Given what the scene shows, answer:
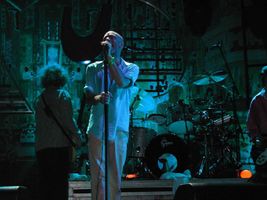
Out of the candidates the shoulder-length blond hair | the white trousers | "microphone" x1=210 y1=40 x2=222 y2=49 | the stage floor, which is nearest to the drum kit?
"microphone" x1=210 y1=40 x2=222 y2=49

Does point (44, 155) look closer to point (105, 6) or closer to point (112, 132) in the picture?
point (112, 132)

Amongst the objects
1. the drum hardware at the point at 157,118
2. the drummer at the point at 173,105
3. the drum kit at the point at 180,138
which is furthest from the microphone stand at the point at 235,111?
the drum hardware at the point at 157,118

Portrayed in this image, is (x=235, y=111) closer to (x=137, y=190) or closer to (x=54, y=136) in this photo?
(x=137, y=190)

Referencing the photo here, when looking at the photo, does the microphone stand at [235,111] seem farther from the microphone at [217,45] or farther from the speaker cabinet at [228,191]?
the speaker cabinet at [228,191]

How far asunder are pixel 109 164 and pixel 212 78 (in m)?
4.35

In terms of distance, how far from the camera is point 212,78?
804 cm

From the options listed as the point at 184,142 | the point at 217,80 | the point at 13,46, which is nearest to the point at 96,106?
the point at 184,142

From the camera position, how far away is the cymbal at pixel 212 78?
804cm

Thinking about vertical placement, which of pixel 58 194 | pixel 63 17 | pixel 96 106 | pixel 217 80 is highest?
pixel 63 17

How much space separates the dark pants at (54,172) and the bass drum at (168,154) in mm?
3526

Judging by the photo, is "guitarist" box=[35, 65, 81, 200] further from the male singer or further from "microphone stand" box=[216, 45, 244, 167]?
"microphone stand" box=[216, 45, 244, 167]

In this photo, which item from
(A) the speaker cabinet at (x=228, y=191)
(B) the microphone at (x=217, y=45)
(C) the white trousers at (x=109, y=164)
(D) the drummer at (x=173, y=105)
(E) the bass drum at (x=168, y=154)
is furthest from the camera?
(B) the microphone at (x=217, y=45)

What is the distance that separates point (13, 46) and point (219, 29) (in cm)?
384

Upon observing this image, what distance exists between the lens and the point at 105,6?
8.87 m
